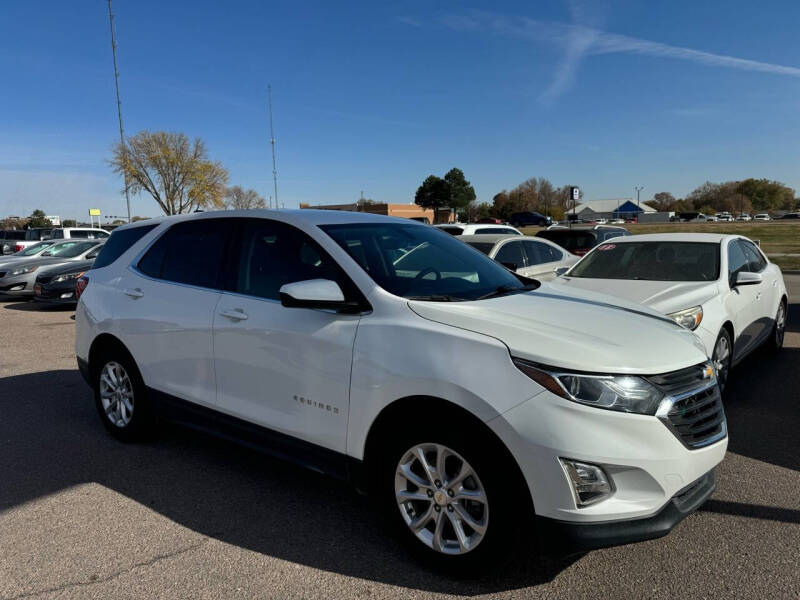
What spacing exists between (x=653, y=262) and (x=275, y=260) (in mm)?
4630

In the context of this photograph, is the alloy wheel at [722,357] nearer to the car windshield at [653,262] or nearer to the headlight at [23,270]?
the car windshield at [653,262]

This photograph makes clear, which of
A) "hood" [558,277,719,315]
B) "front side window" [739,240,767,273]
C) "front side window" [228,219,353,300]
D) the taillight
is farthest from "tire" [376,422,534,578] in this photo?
"front side window" [739,240,767,273]

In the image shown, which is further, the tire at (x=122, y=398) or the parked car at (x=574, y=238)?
the parked car at (x=574, y=238)

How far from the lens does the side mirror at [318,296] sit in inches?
117

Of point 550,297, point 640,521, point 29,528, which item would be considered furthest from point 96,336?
point 640,521

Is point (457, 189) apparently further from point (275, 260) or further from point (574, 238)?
point (275, 260)

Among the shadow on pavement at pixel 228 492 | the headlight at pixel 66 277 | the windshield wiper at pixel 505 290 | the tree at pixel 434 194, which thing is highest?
the tree at pixel 434 194

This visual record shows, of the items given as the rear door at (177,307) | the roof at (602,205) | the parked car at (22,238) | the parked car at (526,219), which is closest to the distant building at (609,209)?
the roof at (602,205)

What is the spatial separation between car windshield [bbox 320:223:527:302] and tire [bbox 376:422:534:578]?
77 centimetres

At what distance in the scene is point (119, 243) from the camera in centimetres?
481

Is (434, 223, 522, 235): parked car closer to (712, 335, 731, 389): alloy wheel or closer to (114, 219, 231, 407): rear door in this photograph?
(712, 335, 731, 389): alloy wheel

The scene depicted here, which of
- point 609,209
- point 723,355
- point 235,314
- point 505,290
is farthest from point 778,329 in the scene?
point 609,209

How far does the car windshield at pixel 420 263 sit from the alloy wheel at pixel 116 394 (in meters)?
2.18

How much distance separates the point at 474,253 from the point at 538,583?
84.8 inches
